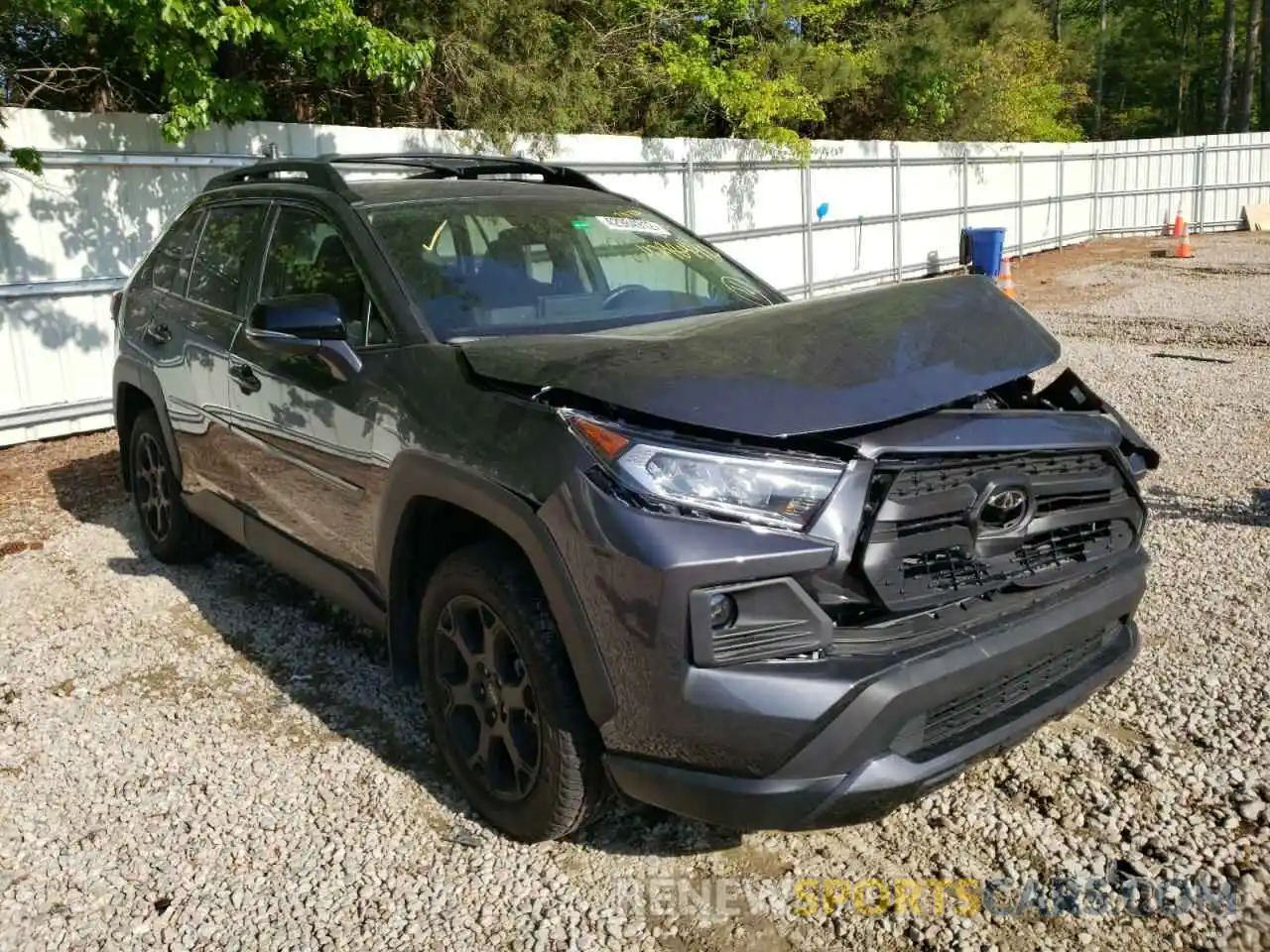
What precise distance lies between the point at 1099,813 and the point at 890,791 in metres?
1.01

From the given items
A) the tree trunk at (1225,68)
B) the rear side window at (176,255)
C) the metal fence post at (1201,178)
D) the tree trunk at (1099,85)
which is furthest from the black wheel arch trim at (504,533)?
the tree trunk at (1099,85)

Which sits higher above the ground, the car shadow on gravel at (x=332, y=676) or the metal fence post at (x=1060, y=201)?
the metal fence post at (x=1060, y=201)

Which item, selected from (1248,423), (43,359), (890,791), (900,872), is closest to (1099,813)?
(900,872)

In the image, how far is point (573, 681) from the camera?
8.54ft

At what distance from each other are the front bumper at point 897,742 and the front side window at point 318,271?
1.71 m

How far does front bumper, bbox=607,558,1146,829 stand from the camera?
2309 millimetres

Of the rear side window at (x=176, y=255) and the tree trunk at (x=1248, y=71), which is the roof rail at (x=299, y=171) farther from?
the tree trunk at (x=1248, y=71)

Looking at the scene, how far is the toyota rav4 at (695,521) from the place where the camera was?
2.33 m

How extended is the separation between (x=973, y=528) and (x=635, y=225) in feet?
7.34

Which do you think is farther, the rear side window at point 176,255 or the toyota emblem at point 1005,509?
the rear side window at point 176,255

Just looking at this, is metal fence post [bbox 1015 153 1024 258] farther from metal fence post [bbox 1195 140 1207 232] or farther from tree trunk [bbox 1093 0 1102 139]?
tree trunk [bbox 1093 0 1102 139]

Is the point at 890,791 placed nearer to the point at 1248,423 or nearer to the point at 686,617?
the point at 686,617

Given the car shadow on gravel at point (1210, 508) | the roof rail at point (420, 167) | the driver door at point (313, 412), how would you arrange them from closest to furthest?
the driver door at point (313, 412)
the roof rail at point (420, 167)
the car shadow on gravel at point (1210, 508)

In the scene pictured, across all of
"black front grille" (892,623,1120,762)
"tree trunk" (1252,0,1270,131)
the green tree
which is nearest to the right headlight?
"black front grille" (892,623,1120,762)
